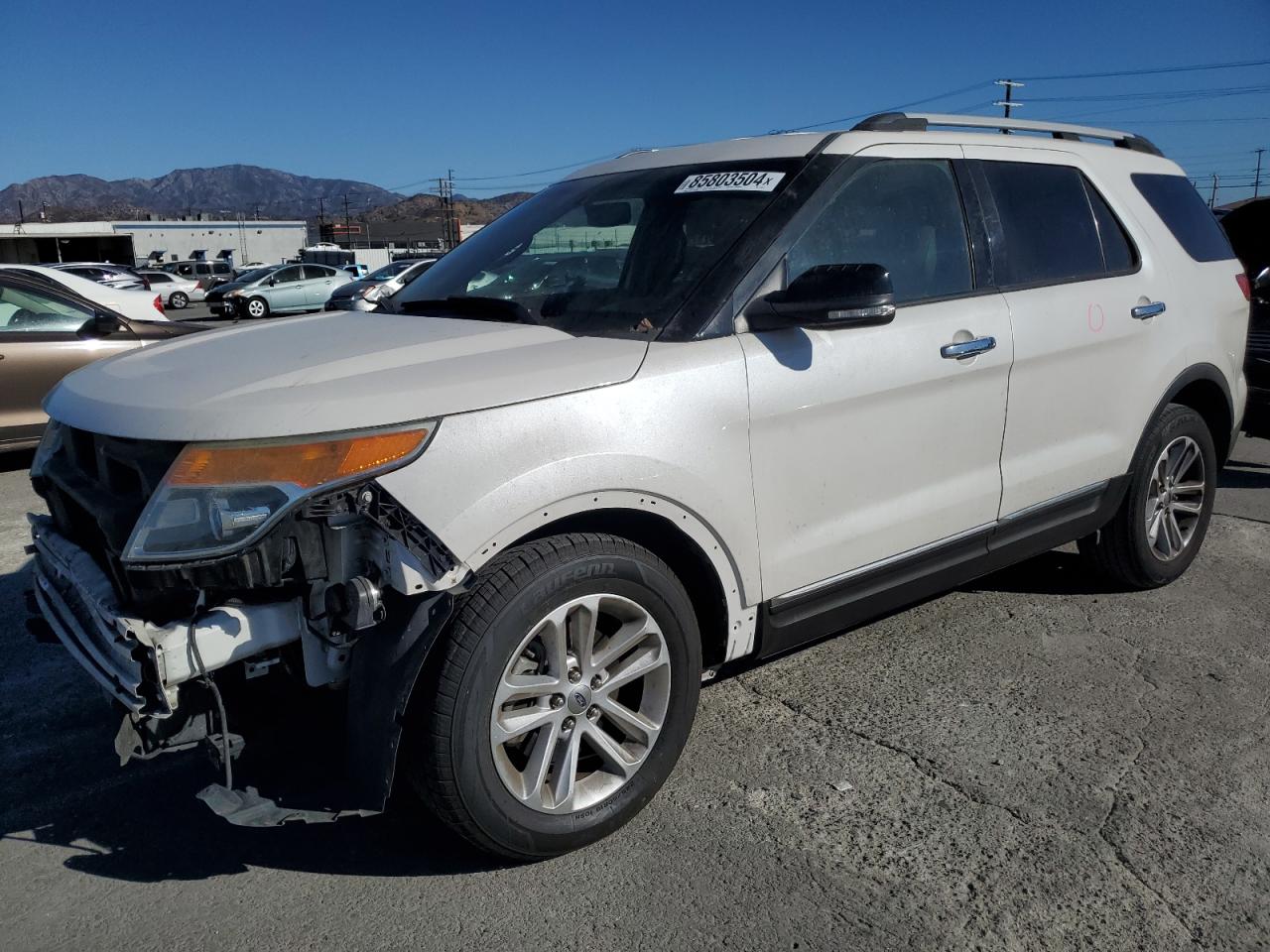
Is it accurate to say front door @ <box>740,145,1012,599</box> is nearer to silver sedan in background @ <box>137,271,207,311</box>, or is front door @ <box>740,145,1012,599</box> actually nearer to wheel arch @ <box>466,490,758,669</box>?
wheel arch @ <box>466,490,758,669</box>

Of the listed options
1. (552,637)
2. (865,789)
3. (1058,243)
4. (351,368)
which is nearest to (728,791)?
(865,789)

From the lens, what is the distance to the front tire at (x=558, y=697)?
8.15ft

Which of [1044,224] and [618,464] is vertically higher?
[1044,224]

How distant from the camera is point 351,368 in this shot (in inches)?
105

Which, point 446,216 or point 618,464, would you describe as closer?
point 618,464

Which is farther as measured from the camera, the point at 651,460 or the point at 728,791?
the point at 728,791

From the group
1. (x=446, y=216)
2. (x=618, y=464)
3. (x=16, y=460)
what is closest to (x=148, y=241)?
(x=446, y=216)

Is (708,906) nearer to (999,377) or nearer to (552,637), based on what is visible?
Result: (552,637)

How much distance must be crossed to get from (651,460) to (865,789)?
1233 mm

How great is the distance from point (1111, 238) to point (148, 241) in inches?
3661

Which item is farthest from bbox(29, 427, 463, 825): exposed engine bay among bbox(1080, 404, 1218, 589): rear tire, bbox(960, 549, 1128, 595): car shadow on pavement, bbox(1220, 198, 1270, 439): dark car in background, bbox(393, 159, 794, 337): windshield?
bbox(1220, 198, 1270, 439): dark car in background

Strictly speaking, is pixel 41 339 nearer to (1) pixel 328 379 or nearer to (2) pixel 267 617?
(1) pixel 328 379

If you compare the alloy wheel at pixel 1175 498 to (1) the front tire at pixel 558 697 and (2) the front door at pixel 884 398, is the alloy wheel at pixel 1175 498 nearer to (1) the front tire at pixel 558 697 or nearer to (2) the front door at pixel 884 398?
(2) the front door at pixel 884 398

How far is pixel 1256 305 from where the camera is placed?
728cm
